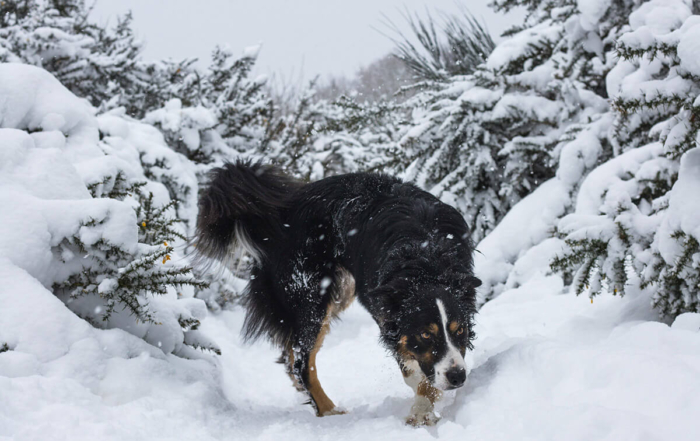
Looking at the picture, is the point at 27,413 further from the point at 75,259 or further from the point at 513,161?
the point at 513,161

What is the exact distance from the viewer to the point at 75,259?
3.11m

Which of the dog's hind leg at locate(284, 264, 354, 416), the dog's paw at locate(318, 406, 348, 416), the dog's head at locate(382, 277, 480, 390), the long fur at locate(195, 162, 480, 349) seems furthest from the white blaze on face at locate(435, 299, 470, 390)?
the dog's hind leg at locate(284, 264, 354, 416)

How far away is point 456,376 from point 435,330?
0.98 feet

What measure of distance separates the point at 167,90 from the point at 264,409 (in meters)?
6.94

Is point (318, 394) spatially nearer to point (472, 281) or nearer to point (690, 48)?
point (472, 281)

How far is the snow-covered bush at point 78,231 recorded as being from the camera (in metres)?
2.98

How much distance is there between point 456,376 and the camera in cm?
279

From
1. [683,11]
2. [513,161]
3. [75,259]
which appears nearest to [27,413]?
[75,259]

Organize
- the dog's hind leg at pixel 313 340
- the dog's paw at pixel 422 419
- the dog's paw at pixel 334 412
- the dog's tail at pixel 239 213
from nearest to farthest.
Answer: the dog's paw at pixel 422 419 → the dog's paw at pixel 334 412 → the dog's hind leg at pixel 313 340 → the dog's tail at pixel 239 213

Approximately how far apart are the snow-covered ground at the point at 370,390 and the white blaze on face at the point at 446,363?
0.14 meters

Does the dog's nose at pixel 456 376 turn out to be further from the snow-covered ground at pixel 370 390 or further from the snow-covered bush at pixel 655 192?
the snow-covered bush at pixel 655 192

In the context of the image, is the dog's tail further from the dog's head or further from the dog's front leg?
the dog's front leg

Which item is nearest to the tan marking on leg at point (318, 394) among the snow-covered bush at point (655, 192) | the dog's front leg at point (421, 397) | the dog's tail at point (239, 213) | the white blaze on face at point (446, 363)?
the dog's front leg at point (421, 397)

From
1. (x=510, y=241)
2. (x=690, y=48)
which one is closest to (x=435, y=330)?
(x=690, y=48)
